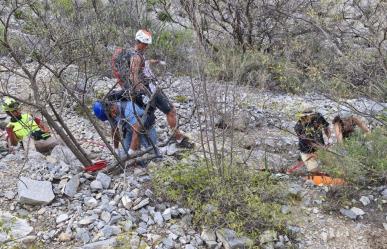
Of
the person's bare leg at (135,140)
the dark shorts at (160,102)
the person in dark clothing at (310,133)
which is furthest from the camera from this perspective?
the person in dark clothing at (310,133)

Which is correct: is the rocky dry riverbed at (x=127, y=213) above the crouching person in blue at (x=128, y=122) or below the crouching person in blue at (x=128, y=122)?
below

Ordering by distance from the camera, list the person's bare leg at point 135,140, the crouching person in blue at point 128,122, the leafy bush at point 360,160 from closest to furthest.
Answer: the leafy bush at point 360,160
the crouching person in blue at point 128,122
the person's bare leg at point 135,140

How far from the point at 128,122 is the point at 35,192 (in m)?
1.16

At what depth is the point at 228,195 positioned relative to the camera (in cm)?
450

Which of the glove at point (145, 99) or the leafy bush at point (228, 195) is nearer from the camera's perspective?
the leafy bush at point (228, 195)

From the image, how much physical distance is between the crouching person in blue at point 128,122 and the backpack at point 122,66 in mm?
234

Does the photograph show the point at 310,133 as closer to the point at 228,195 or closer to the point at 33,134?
the point at 228,195

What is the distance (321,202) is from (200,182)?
1.28 metres

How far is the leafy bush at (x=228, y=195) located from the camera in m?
4.37

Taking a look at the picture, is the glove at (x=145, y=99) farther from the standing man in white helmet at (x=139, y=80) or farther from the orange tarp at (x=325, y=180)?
the orange tarp at (x=325, y=180)

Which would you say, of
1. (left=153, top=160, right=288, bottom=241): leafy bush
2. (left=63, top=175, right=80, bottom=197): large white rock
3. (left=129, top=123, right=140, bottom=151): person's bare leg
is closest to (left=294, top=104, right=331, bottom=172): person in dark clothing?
(left=153, top=160, right=288, bottom=241): leafy bush

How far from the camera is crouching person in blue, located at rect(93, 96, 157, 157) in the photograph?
5223mm

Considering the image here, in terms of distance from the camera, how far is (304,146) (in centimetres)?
579

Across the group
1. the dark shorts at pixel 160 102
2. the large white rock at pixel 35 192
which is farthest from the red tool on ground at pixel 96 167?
the dark shorts at pixel 160 102
